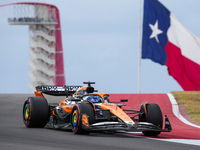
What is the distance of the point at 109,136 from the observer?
13211 millimetres

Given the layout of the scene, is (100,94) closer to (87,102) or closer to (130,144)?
(87,102)

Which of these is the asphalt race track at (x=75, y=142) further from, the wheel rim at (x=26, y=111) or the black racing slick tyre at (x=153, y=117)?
the wheel rim at (x=26, y=111)

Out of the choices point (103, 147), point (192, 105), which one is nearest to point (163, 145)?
point (103, 147)

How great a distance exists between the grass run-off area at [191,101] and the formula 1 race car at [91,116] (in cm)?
774

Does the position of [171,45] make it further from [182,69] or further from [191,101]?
[191,101]

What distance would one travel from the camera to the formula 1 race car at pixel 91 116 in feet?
43.0

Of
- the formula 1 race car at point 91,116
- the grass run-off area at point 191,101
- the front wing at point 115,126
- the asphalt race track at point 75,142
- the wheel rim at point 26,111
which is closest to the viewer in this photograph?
the asphalt race track at point 75,142

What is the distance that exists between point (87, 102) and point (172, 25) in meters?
20.5

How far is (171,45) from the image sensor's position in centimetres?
3297

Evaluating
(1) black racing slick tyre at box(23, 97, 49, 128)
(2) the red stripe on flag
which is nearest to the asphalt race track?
(1) black racing slick tyre at box(23, 97, 49, 128)

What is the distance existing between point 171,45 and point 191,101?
554 centimetres

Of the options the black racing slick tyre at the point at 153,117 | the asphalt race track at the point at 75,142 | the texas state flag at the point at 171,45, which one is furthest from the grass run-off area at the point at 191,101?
the asphalt race track at the point at 75,142

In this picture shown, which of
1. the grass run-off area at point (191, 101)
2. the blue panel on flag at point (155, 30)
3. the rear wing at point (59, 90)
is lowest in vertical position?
the grass run-off area at point (191, 101)

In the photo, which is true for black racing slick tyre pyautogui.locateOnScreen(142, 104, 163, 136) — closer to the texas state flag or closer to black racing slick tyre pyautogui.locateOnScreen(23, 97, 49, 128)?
black racing slick tyre pyautogui.locateOnScreen(23, 97, 49, 128)
